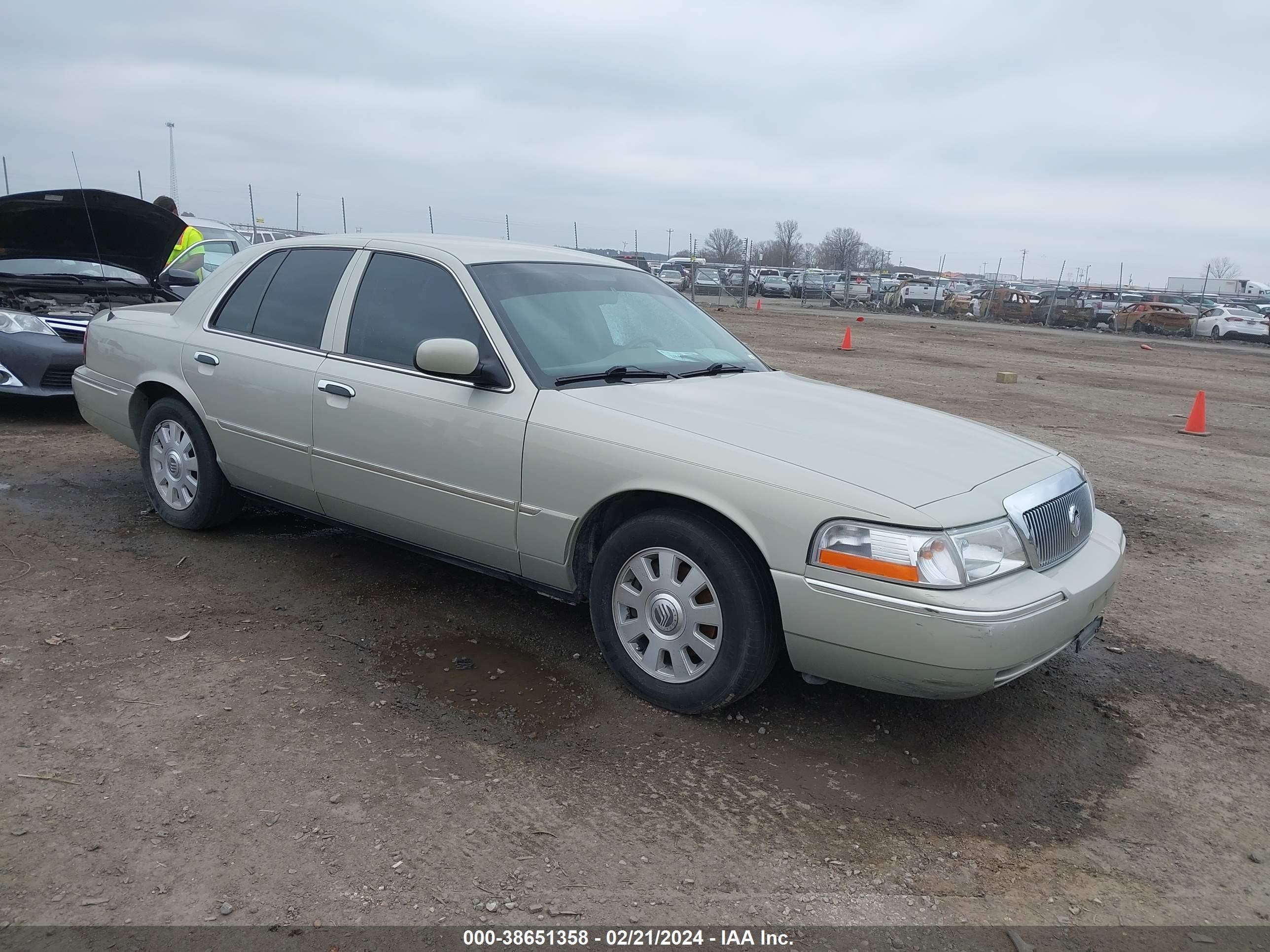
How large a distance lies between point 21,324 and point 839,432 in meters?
7.00

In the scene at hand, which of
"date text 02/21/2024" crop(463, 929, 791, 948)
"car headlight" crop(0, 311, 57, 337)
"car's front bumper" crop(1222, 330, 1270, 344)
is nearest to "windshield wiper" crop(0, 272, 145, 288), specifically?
"car headlight" crop(0, 311, 57, 337)

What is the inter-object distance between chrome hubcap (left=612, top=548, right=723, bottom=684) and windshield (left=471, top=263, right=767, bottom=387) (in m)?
0.85

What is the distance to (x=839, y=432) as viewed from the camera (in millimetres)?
3699

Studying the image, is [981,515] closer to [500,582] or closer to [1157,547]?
[500,582]

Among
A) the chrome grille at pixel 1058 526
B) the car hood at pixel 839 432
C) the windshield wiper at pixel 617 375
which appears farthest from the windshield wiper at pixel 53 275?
the chrome grille at pixel 1058 526

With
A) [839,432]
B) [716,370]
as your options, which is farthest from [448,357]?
[839,432]

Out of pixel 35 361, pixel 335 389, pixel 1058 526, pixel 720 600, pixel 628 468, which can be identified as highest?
pixel 335 389

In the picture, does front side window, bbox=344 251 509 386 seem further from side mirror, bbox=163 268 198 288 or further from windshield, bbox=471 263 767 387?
side mirror, bbox=163 268 198 288

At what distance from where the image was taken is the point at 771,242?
316 ft

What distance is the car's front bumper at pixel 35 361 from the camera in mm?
7754

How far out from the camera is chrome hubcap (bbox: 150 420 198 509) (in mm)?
5262

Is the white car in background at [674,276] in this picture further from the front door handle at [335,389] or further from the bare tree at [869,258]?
the front door handle at [335,389]

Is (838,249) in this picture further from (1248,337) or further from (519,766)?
(519,766)

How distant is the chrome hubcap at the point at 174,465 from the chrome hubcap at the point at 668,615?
109 inches
